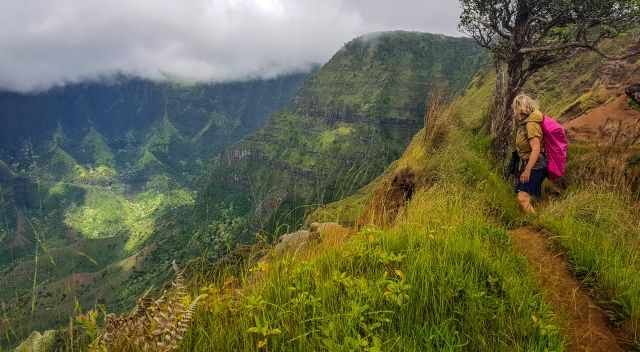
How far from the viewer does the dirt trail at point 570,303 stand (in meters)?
3.28

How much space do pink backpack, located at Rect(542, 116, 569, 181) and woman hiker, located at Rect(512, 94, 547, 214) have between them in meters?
0.13

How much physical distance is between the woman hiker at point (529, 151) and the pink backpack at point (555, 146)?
132 mm

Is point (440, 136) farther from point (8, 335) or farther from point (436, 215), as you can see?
point (8, 335)

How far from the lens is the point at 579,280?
425cm

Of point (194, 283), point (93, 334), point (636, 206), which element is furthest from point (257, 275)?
point (636, 206)

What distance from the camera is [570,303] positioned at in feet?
12.2

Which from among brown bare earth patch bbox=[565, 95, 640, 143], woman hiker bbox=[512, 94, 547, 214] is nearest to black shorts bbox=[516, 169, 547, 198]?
woman hiker bbox=[512, 94, 547, 214]

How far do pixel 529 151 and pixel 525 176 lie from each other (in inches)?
27.7

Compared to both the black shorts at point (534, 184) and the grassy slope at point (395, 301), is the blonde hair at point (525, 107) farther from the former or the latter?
the grassy slope at point (395, 301)

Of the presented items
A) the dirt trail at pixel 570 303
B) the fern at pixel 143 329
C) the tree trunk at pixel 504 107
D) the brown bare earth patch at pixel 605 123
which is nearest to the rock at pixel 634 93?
the brown bare earth patch at pixel 605 123

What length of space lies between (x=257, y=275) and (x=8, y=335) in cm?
237

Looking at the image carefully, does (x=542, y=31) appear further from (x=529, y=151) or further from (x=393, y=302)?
(x=393, y=302)

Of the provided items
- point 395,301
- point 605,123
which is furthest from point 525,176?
point 395,301

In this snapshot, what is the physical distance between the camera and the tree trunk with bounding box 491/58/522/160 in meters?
11.1
